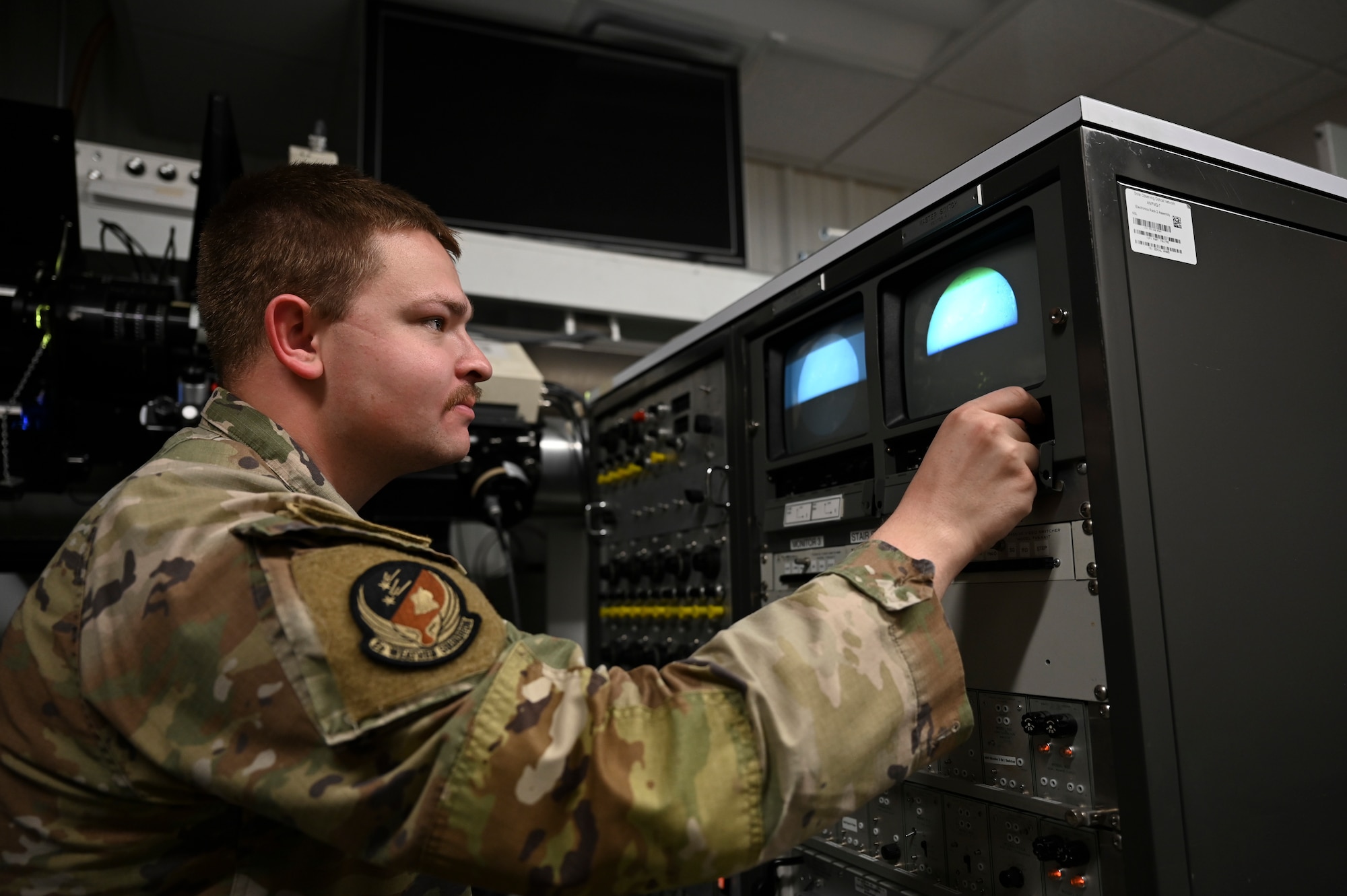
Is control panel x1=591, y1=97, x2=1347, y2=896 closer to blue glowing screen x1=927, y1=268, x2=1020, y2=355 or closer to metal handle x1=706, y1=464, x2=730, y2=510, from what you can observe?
blue glowing screen x1=927, y1=268, x2=1020, y2=355

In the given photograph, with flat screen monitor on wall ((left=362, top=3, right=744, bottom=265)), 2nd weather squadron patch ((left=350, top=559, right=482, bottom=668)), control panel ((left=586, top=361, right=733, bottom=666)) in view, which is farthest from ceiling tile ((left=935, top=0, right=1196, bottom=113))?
2nd weather squadron patch ((left=350, top=559, right=482, bottom=668))

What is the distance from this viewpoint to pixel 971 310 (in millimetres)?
1033

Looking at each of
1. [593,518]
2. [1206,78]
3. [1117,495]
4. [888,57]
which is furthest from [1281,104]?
[1117,495]

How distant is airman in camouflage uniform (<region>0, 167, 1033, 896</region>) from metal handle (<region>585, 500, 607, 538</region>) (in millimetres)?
1135

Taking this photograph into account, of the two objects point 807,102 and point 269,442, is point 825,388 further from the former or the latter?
point 807,102

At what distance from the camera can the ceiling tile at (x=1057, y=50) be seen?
2936 mm

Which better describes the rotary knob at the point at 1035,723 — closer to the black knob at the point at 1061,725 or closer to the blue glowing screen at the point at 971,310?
the black knob at the point at 1061,725

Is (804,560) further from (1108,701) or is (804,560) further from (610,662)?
(610,662)

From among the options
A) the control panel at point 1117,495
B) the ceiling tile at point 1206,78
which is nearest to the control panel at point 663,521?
the control panel at point 1117,495

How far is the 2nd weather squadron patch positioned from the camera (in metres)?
0.61

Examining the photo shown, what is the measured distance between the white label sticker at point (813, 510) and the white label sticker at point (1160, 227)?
0.46 m

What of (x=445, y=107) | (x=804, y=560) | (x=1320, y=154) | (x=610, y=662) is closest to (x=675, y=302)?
(x=445, y=107)

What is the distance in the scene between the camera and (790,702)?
656 mm

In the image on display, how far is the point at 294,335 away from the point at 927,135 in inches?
130
